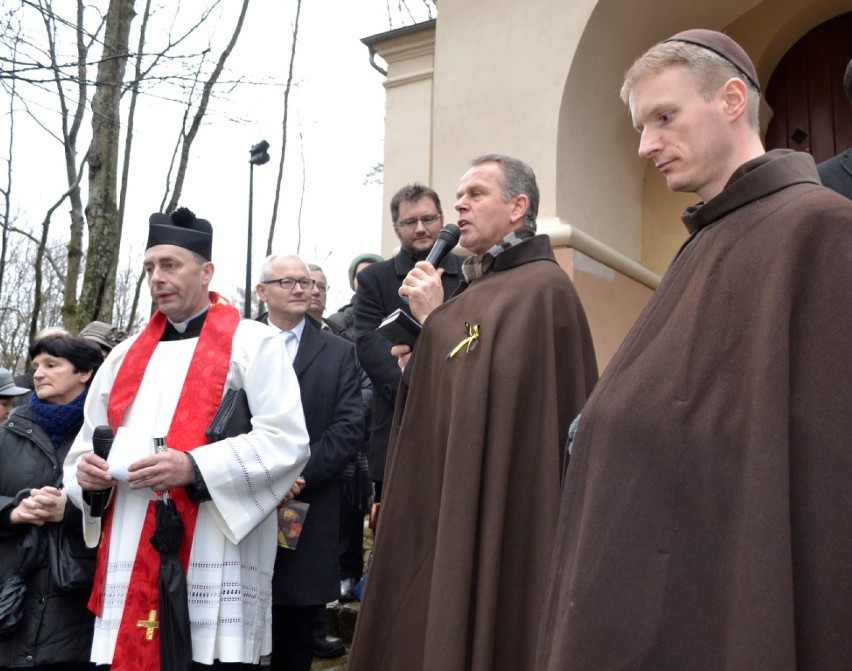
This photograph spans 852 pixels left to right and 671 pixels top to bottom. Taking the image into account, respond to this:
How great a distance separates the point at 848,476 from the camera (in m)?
1.58

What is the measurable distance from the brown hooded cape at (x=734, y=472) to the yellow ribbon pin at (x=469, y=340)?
1.28m

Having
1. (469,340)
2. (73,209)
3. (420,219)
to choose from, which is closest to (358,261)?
(420,219)

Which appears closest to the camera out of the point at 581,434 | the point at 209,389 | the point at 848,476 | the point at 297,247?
the point at 848,476

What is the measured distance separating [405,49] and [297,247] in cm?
1224

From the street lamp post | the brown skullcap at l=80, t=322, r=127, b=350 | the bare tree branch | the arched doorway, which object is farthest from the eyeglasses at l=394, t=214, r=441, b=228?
the bare tree branch

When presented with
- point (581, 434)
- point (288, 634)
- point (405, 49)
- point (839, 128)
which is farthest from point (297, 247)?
point (581, 434)

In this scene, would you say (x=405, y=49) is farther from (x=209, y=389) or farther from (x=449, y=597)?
(x=449, y=597)

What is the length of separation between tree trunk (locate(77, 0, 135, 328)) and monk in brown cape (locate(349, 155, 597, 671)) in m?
7.19

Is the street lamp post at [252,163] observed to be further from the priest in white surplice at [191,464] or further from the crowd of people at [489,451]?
the priest in white surplice at [191,464]

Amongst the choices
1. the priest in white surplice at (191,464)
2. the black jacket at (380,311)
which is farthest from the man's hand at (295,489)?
the black jacket at (380,311)

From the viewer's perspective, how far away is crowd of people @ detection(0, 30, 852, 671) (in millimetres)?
1634

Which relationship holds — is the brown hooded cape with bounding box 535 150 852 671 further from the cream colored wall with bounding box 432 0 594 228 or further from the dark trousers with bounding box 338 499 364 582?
the cream colored wall with bounding box 432 0 594 228

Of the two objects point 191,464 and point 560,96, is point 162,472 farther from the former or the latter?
point 560,96

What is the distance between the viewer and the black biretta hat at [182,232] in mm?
3658
